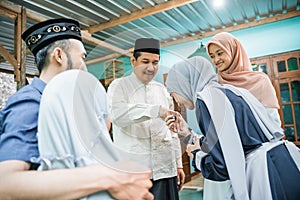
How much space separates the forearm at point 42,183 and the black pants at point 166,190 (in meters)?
0.42

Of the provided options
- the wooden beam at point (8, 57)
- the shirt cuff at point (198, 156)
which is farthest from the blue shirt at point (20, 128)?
the wooden beam at point (8, 57)

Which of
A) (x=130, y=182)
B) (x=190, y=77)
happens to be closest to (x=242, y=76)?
(x=190, y=77)

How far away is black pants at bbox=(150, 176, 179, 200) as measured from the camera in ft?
2.66

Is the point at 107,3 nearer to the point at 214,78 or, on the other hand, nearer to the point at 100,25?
the point at 100,25

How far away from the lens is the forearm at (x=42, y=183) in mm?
410

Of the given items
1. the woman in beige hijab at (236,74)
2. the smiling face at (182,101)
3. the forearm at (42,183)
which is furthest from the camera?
the woman in beige hijab at (236,74)

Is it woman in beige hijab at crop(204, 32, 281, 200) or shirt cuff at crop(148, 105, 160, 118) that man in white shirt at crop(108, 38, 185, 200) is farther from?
woman in beige hijab at crop(204, 32, 281, 200)

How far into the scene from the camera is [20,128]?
443mm

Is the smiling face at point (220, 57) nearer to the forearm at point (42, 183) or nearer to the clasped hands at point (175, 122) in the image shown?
the clasped hands at point (175, 122)

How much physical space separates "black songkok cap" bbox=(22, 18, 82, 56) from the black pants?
56 centimetres

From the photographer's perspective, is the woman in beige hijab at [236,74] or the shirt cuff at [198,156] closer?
the shirt cuff at [198,156]

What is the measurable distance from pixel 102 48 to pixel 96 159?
10.0 inches

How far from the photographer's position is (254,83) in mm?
1227

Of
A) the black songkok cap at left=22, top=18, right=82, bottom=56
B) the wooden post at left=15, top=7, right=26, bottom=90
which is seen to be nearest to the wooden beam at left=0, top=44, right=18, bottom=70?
the wooden post at left=15, top=7, right=26, bottom=90
